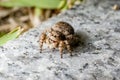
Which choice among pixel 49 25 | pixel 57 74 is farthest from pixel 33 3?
pixel 57 74

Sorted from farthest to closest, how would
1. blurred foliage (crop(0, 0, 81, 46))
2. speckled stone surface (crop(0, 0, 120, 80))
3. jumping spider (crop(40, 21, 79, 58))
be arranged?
blurred foliage (crop(0, 0, 81, 46)) < jumping spider (crop(40, 21, 79, 58)) < speckled stone surface (crop(0, 0, 120, 80))

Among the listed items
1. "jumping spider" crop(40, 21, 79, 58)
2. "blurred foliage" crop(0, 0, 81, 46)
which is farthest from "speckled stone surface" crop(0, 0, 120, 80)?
"blurred foliage" crop(0, 0, 81, 46)

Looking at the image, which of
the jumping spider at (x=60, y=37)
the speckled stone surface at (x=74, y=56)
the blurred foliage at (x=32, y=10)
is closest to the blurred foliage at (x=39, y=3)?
the blurred foliage at (x=32, y=10)

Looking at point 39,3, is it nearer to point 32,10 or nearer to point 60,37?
point 32,10

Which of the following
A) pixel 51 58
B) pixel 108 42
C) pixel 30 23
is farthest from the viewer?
pixel 30 23

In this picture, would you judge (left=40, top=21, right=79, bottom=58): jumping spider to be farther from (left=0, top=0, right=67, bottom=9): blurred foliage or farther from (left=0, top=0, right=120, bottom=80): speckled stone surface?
(left=0, top=0, right=67, bottom=9): blurred foliage

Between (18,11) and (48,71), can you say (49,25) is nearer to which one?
(48,71)
